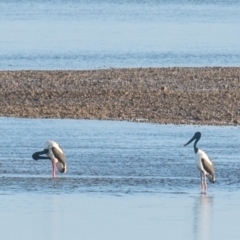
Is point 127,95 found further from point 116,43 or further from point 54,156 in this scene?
point 116,43

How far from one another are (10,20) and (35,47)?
24.8 meters

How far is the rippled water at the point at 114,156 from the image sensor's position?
16844 millimetres

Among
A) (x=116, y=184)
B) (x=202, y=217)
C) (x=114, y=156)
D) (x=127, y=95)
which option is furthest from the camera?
(x=127, y=95)

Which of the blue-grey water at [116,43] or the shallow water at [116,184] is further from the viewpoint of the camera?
the blue-grey water at [116,43]

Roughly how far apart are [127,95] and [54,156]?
7.70m

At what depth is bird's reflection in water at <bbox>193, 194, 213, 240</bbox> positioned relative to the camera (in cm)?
1323

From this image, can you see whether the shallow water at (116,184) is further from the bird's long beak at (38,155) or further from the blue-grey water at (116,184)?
the bird's long beak at (38,155)

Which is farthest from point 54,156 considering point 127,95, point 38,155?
point 127,95

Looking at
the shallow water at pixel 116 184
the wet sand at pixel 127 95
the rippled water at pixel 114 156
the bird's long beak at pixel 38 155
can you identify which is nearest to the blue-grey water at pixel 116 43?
the wet sand at pixel 127 95

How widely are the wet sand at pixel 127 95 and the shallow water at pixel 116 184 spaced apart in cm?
81

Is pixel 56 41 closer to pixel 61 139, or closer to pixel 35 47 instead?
pixel 35 47

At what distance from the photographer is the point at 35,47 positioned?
148 ft

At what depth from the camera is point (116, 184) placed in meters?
16.8

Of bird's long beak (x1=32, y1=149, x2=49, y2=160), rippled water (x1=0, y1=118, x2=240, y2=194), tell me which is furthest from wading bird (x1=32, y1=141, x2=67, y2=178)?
rippled water (x1=0, y1=118, x2=240, y2=194)
